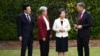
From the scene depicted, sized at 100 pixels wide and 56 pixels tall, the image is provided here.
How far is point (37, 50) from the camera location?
14.9 metres

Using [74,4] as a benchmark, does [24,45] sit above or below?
below

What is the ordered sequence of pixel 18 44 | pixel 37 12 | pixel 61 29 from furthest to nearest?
pixel 37 12 < pixel 18 44 < pixel 61 29

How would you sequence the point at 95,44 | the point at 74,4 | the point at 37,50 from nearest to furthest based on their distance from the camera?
the point at 37,50, the point at 95,44, the point at 74,4

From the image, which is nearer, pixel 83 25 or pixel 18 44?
pixel 83 25

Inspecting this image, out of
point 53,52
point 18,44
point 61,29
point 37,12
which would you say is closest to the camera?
point 61,29

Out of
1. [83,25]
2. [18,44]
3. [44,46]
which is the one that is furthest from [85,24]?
[18,44]

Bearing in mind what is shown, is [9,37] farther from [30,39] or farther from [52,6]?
[30,39]

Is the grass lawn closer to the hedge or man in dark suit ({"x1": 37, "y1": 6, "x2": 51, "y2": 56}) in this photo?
man in dark suit ({"x1": 37, "y1": 6, "x2": 51, "y2": 56})

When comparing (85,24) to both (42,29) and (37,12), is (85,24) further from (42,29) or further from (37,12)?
(37,12)

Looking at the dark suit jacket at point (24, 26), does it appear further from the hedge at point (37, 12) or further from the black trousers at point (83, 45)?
the hedge at point (37, 12)

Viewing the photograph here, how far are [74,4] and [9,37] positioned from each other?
3457 mm

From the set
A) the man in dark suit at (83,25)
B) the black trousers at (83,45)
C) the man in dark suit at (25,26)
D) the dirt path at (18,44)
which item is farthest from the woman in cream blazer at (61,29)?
the dirt path at (18,44)

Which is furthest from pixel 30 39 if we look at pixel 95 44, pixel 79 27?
pixel 95 44

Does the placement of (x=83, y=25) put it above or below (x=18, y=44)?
above
